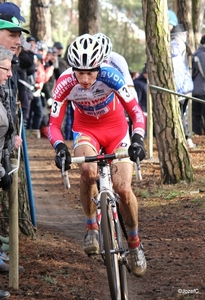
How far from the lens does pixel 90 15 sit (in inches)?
805

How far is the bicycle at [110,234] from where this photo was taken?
19.4 ft

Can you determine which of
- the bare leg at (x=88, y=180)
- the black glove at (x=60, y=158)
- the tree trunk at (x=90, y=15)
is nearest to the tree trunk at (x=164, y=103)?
the bare leg at (x=88, y=180)

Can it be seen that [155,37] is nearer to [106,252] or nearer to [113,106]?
[113,106]

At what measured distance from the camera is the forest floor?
6668mm

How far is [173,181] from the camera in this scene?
36.5ft

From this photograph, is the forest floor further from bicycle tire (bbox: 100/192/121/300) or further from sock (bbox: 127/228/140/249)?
bicycle tire (bbox: 100/192/121/300)

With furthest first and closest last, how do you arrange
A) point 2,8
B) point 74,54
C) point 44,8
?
point 44,8 < point 2,8 < point 74,54

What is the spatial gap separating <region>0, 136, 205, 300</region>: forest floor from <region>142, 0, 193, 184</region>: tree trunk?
26cm

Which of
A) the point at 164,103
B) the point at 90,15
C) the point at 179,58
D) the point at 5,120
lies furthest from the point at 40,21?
the point at 5,120

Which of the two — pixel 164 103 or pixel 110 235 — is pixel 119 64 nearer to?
pixel 110 235

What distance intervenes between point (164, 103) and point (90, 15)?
9740 mm

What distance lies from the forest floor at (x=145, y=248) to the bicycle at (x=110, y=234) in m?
0.51

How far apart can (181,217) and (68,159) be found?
3464 millimetres

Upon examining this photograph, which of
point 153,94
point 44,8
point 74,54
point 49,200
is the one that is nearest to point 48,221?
point 49,200
